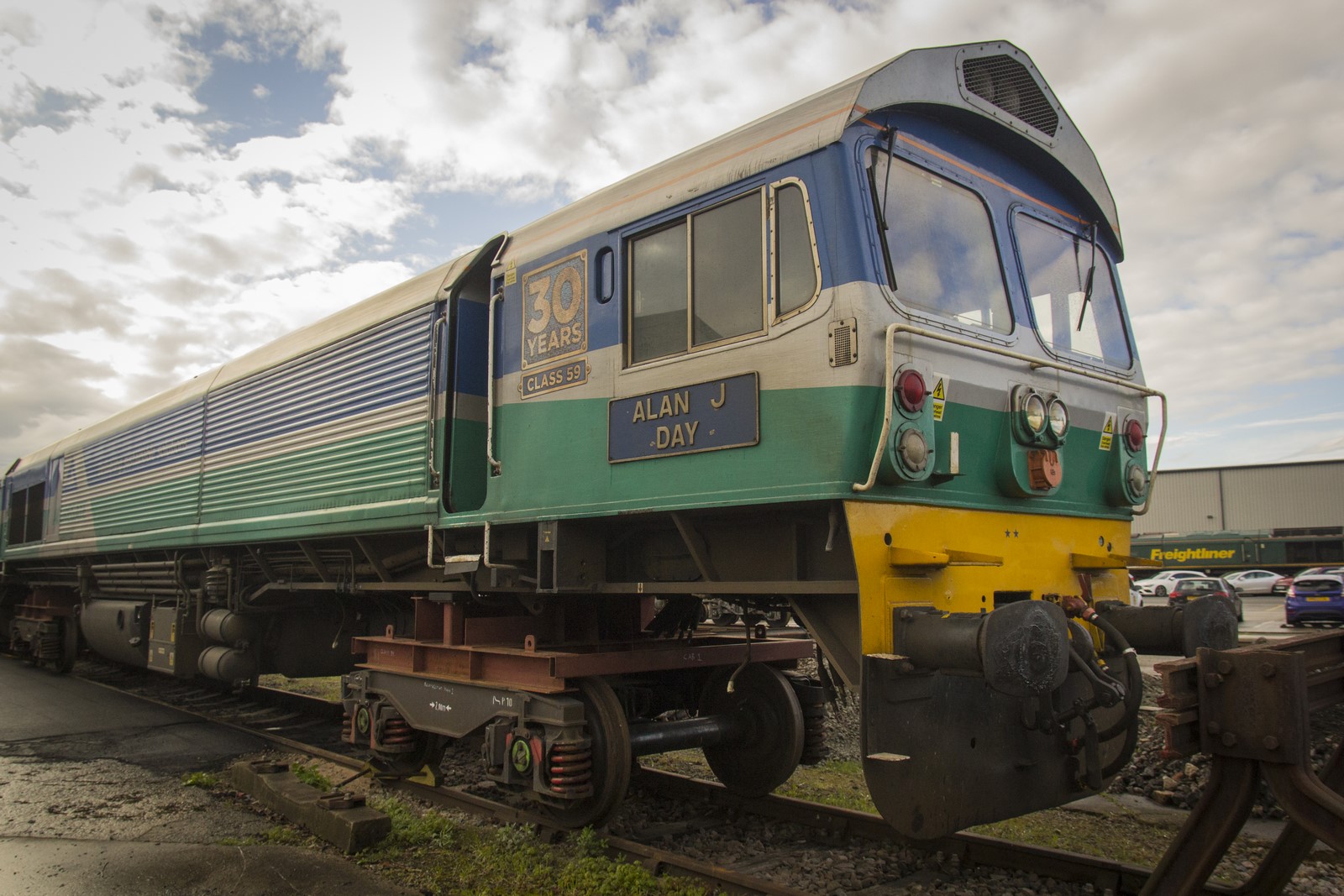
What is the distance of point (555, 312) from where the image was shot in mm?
5836

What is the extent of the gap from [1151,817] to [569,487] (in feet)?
15.3

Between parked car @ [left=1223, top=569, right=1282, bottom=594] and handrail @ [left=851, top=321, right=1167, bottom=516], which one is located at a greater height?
handrail @ [left=851, top=321, right=1167, bottom=516]

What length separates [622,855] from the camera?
5.25m

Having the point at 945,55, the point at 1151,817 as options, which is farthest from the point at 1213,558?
the point at 945,55

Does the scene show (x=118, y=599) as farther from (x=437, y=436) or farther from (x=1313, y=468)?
(x=1313, y=468)

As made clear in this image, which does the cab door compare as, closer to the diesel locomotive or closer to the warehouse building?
the diesel locomotive

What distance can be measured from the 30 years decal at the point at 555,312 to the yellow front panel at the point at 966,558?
2234 millimetres

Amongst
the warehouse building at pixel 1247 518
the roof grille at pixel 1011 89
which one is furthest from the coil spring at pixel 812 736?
the warehouse building at pixel 1247 518

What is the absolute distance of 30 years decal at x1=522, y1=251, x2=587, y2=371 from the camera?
564 cm

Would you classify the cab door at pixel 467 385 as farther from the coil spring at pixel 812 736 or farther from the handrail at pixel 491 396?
the coil spring at pixel 812 736

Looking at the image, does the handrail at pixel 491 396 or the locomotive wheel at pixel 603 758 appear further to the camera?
the handrail at pixel 491 396

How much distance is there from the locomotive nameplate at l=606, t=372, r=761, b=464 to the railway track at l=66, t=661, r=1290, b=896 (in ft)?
7.10

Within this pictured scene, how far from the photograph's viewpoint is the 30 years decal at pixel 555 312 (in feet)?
18.5

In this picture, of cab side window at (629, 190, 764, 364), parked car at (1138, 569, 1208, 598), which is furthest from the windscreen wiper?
parked car at (1138, 569, 1208, 598)
